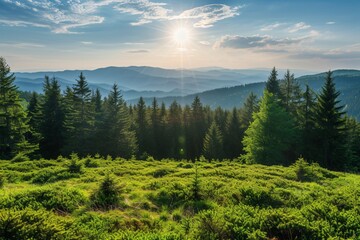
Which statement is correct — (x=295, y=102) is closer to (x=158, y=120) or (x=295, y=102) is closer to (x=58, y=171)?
(x=158, y=120)

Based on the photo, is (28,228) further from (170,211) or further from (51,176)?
(51,176)

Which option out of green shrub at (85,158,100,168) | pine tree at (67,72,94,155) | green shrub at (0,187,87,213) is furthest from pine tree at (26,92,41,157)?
green shrub at (0,187,87,213)

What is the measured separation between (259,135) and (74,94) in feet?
102

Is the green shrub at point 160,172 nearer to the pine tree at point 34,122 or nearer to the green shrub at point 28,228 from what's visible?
the green shrub at point 28,228

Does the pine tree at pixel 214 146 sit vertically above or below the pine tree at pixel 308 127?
below

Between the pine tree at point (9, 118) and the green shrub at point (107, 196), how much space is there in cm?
2790

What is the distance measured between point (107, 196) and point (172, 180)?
529 cm

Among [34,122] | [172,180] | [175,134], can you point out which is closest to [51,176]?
[172,180]

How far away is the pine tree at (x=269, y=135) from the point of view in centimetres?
3566

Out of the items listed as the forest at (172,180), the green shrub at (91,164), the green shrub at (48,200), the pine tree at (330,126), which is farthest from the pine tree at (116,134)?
the green shrub at (48,200)

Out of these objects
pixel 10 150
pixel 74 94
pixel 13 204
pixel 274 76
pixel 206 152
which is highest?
pixel 274 76

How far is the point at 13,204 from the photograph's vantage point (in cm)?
955

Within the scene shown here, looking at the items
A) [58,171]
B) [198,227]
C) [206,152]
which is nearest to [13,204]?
[198,227]

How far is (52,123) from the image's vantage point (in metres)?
46.2
